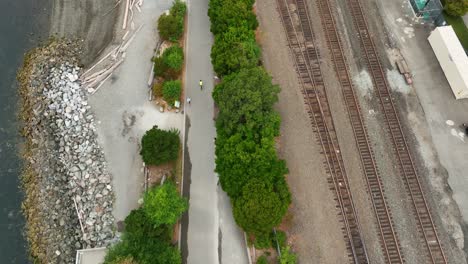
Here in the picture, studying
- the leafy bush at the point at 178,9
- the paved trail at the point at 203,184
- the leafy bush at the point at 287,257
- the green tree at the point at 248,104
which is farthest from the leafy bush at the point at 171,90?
the leafy bush at the point at 287,257

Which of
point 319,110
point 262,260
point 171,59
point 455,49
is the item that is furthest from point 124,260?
point 455,49

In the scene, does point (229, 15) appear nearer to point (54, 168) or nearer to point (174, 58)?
point (174, 58)

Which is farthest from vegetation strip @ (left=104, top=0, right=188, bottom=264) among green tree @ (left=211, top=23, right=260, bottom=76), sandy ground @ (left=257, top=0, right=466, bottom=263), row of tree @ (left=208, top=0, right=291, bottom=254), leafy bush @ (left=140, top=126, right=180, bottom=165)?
sandy ground @ (left=257, top=0, right=466, bottom=263)

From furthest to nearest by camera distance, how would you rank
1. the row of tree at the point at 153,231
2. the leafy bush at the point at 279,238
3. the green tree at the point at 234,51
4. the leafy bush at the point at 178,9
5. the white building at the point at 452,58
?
1. the leafy bush at the point at 178,9
2. the white building at the point at 452,58
3. the green tree at the point at 234,51
4. the leafy bush at the point at 279,238
5. the row of tree at the point at 153,231

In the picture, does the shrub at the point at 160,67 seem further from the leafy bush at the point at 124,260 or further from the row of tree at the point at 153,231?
the leafy bush at the point at 124,260

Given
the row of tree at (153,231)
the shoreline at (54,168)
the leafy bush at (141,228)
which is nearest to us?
the row of tree at (153,231)

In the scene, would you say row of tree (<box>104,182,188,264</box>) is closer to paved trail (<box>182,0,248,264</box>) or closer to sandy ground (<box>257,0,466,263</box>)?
paved trail (<box>182,0,248,264</box>)
